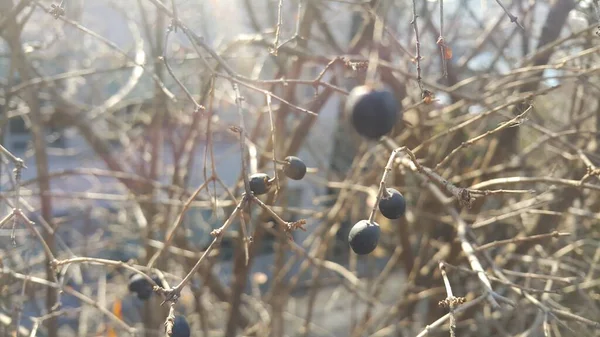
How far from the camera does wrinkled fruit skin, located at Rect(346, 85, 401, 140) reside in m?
0.88

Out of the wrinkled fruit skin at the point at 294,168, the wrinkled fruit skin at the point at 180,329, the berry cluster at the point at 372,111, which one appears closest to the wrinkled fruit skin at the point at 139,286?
the wrinkled fruit skin at the point at 180,329

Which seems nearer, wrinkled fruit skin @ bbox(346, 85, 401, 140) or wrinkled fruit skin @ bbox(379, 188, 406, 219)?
wrinkled fruit skin @ bbox(346, 85, 401, 140)

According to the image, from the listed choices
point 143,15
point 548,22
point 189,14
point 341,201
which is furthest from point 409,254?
point 189,14

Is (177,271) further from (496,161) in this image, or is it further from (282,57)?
(496,161)

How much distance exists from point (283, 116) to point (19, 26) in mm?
1192

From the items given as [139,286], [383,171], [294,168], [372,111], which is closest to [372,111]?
[372,111]

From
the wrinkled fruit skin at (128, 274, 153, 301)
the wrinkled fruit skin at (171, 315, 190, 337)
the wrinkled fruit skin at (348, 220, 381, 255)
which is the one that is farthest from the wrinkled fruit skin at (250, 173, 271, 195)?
the wrinkled fruit skin at (128, 274, 153, 301)

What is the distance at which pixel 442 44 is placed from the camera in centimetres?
113

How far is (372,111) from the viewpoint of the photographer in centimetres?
88

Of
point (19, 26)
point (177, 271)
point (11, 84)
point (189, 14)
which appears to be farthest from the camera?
point (189, 14)

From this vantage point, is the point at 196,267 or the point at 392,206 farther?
the point at 392,206

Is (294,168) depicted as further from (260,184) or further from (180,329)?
(180,329)

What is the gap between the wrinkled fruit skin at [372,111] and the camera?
88cm

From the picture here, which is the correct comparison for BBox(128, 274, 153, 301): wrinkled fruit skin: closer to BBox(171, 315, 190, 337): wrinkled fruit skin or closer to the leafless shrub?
the leafless shrub
